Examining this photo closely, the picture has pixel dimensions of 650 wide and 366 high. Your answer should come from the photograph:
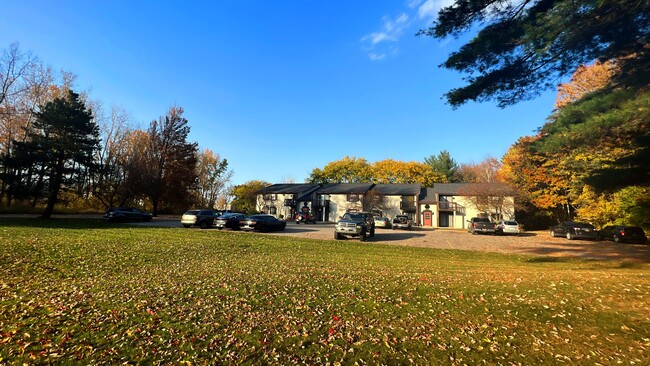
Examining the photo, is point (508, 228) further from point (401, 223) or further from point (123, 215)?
point (123, 215)

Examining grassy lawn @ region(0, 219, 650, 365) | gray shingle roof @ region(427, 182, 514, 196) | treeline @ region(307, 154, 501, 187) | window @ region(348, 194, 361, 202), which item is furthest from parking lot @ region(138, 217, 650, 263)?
treeline @ region(307, 154, 501, 187)

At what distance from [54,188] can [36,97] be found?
15.2 meters

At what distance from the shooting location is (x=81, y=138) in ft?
93.8

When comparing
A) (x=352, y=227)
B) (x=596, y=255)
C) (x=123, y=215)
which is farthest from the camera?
(x=123, y=215)

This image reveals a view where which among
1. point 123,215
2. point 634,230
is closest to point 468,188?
point 634,230

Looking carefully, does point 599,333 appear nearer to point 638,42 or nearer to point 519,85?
point 519,85

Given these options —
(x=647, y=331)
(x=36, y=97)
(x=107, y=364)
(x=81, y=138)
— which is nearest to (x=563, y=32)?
(x=647, y=331)

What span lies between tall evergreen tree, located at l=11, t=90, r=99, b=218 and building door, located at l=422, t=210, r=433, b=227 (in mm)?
44578

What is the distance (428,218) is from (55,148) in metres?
47.6

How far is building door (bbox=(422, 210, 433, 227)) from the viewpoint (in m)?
49.9

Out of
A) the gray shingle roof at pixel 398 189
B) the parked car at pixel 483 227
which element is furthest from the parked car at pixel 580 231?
the gray shingle roof at pixel 398 189

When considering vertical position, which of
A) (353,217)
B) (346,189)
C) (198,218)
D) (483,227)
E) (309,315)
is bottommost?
(309,315)

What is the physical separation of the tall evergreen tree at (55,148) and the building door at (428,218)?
4458 centimetres

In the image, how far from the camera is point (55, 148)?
90.2 feet
